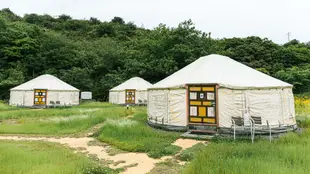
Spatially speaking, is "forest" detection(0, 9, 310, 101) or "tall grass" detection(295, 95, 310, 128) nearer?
"tall grass" detection(295, 95, 310, 128)

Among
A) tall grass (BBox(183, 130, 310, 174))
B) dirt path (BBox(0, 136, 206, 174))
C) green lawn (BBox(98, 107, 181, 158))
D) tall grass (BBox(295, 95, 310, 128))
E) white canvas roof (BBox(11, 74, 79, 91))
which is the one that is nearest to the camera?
tall grass (BBox(183, 130, 310, 174))

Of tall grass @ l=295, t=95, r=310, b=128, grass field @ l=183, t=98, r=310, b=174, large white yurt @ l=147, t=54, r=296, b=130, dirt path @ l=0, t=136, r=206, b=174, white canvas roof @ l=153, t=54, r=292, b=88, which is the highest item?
white canvas roof @ l=153, t=54, r=292, b=88

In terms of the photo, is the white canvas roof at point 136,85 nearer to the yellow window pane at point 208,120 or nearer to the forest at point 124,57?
the forest at point 124,57

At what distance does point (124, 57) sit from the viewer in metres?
27.8

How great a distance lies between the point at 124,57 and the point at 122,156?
2348 centimetres

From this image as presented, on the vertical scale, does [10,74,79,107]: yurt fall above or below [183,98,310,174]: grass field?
above

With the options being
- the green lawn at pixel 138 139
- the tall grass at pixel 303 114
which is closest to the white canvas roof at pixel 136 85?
the green lawn at pixel 138 139

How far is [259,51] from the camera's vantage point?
28.0m

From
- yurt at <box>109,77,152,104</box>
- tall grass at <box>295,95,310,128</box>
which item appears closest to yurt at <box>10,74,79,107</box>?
yurt at <box>109,77,152,104</box>

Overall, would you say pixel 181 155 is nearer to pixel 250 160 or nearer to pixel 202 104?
pixel 250 160

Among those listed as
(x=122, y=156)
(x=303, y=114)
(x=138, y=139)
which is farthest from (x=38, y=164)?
(x=303, y=114)

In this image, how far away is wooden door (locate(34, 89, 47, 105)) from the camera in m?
18.2

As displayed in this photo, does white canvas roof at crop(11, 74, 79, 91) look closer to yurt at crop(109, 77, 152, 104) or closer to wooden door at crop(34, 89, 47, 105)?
wooden door at crop(34, 89, 47, 105)

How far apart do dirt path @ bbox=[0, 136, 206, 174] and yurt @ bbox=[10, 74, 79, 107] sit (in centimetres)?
1227
